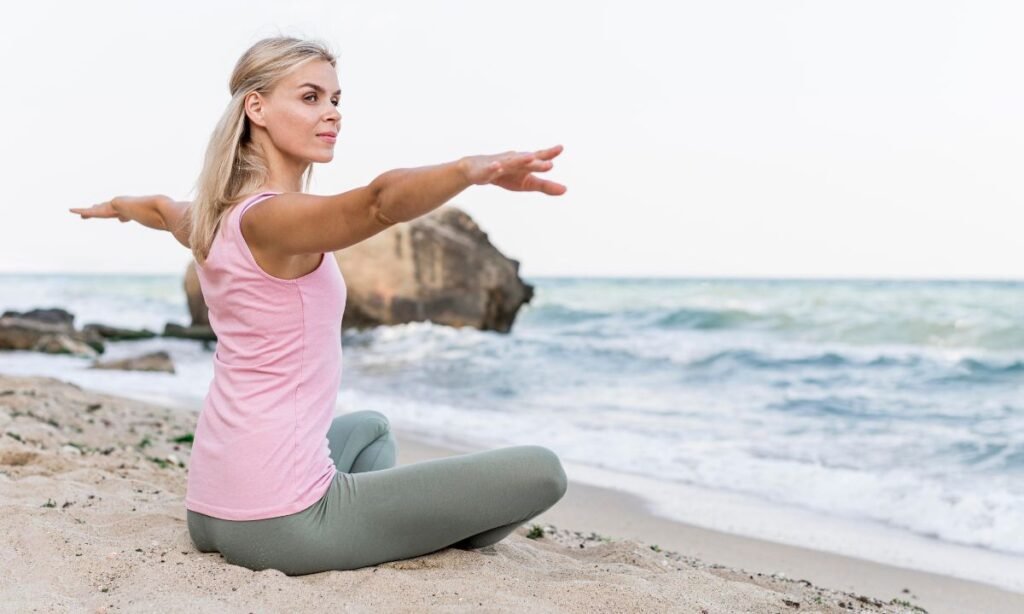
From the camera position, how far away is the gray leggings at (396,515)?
9.91 feet

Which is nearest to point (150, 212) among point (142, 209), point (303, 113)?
point (142, 209)

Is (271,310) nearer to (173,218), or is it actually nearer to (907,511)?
(173,218)

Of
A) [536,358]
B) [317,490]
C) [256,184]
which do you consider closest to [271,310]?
[256,184]

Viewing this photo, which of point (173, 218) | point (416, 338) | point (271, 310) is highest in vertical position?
point (173, 218)

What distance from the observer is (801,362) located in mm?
15438

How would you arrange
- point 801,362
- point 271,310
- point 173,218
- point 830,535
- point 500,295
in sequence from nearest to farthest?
1. point 271,310
2. point 173,218
3. point 830,535
4. point 801,362
5. point 500,295

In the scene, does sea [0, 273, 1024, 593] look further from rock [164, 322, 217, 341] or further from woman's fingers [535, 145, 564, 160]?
woman's fingers [535, 145, 564, 160]

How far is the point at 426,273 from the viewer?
17984mm

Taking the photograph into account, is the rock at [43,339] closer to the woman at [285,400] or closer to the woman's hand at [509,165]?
the woman at [285,400]

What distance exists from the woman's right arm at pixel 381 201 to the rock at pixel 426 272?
48.6 feet

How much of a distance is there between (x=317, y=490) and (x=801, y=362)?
13531mm

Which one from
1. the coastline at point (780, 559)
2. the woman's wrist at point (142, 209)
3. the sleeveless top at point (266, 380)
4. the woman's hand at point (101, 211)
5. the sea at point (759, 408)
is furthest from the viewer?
the sea at point (759, 408)

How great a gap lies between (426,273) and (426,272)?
19mm

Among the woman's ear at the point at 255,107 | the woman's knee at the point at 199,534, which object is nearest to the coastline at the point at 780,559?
the woman's knee at the point at 199,534
